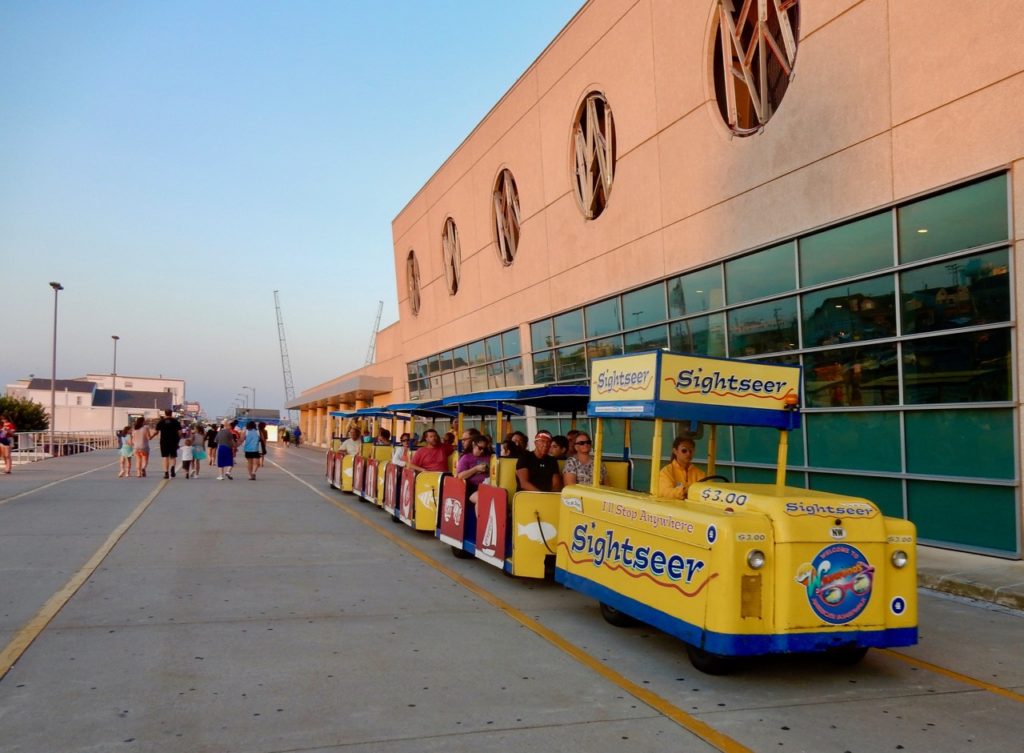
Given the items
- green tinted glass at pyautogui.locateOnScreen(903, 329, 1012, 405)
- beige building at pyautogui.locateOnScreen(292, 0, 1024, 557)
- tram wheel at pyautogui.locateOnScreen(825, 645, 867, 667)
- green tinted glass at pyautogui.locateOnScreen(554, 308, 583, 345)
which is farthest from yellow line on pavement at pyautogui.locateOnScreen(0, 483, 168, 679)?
green tinted glass at pyautogui.locateOnScreen(554, 308, 583, 345)

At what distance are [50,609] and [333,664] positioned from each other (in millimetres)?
3223

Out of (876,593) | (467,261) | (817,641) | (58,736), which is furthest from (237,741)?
(467,261)

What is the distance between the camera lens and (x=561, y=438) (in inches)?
441

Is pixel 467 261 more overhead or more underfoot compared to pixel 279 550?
more overhead

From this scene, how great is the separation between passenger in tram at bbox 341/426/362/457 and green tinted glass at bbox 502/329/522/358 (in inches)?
247

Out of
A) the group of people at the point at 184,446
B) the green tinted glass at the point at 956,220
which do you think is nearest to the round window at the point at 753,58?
the green tinted glass at the point at 956,220

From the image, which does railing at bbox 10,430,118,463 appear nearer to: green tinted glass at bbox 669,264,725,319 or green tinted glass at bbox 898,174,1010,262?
green tinted glass at bbox 669,264,725,319

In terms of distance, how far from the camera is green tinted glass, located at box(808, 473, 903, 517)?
1188cm

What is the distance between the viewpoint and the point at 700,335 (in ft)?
54.5

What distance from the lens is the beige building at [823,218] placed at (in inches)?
417

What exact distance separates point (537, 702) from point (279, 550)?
6.85m

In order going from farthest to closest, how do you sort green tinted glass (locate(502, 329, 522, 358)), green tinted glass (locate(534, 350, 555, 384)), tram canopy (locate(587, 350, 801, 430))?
green tinted glass (locate(502, 329, 522, 358)), green tinted glass (locate(534, 350, 555, 384)), tram canopy (locate(587, 350, 801, 430))

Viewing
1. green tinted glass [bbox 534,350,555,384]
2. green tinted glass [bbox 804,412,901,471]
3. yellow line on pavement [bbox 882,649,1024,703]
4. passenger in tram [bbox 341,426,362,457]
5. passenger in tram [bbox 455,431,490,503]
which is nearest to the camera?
yellow line on pavement [bbox 882,649,1024,703]

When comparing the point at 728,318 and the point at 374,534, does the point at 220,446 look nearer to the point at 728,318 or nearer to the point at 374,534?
the point at 374,534
